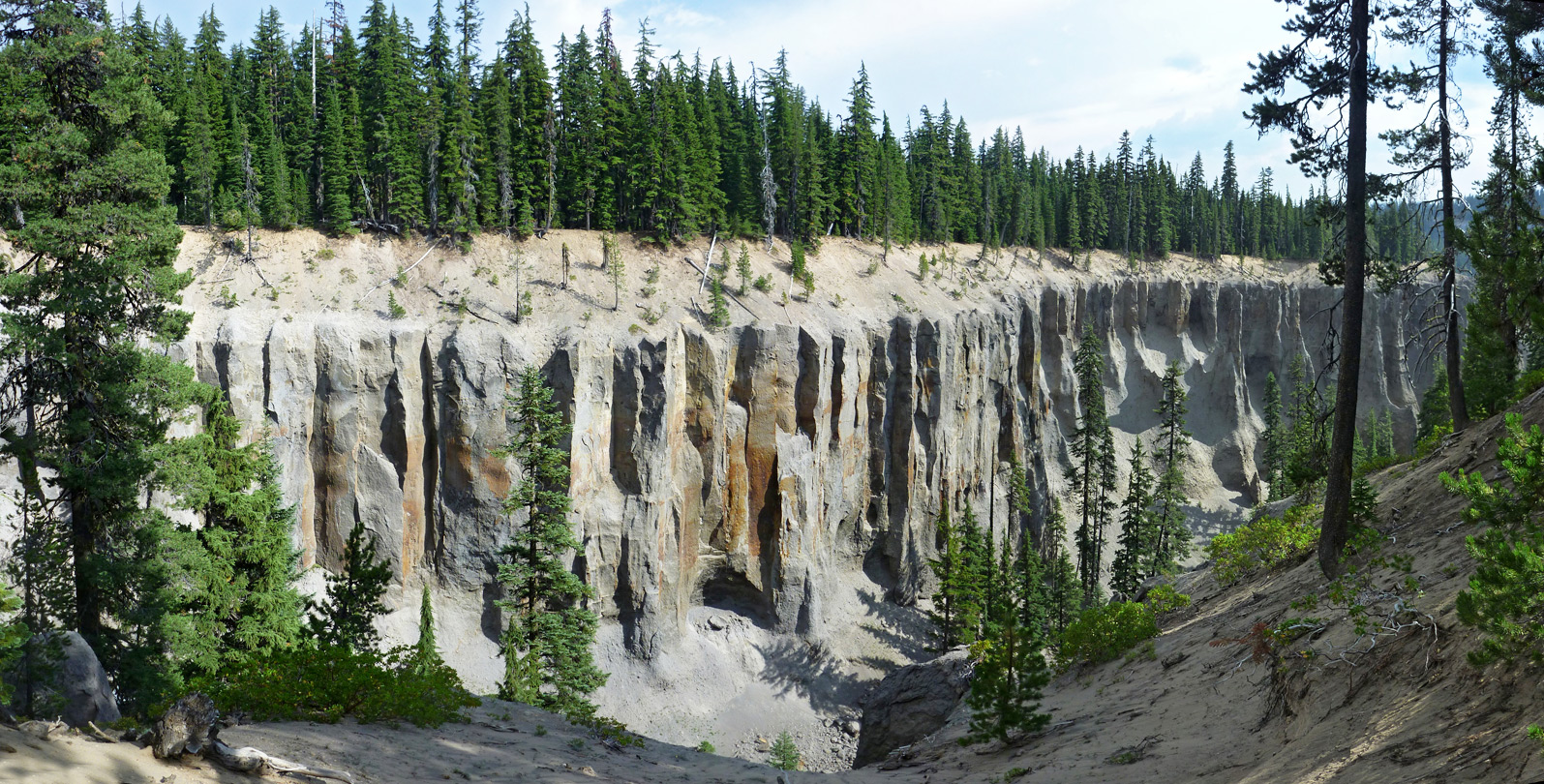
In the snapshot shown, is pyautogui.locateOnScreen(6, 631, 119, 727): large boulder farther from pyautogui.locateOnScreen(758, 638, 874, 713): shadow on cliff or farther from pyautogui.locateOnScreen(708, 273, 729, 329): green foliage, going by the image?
pyautogui.locateOnScreen(708, 273, 729, 329): green foliage

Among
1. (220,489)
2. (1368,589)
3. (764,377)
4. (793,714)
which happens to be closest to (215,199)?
(764,377)

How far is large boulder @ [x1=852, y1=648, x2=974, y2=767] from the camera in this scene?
81.1ft

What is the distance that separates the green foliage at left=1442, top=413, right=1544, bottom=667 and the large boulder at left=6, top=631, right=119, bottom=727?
52.7 feet

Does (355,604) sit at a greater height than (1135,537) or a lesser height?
greater

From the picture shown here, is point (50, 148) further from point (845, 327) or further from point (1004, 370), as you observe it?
point (1004, 370)

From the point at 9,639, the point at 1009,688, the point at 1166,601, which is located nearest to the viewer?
the point at 9,639

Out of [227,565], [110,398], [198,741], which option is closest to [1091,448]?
[227,565]

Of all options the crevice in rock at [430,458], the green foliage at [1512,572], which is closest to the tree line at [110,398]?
the green foliage at [1512,572]

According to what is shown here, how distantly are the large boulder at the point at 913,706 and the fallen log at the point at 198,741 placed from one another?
19136 mm

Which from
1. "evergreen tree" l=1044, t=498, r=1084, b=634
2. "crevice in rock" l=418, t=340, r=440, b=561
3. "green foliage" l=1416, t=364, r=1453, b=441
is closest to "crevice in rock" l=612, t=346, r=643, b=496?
"crevice in rock" l=418, t=340, r=440, b=561

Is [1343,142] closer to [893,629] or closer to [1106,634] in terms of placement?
[1106,634]

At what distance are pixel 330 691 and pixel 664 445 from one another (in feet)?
94.4

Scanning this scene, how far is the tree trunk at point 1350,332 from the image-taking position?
13.3 meters

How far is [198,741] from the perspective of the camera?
815cm
